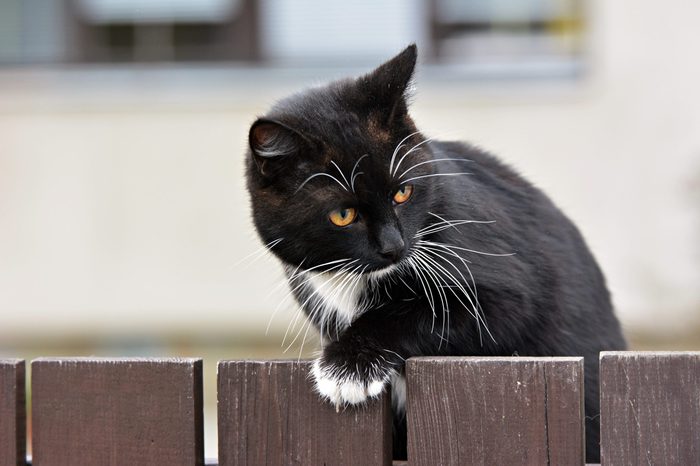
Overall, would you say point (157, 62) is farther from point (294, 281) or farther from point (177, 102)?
point (294, 281)

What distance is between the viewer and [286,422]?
1.70m

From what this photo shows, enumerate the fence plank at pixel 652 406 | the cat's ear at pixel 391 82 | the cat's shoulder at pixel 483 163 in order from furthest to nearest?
the cat's shoulder at pixel 483 163, the cat's ear at pixel 391 82, the fence plank at pixel 652 406

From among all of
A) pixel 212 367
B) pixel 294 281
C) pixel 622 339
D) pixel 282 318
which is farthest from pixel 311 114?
pixel 212 367

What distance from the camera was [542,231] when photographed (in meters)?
2.52

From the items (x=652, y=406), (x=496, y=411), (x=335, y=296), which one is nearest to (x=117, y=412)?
(x=496, y=411)

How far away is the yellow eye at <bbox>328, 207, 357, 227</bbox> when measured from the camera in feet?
7.09

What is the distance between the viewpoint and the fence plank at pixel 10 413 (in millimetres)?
1758

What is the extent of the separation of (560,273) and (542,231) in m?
0.12

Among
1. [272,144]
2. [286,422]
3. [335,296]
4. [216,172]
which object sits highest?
[216,172]

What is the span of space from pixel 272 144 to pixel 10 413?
759mm

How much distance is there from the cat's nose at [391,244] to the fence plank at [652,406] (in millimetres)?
615

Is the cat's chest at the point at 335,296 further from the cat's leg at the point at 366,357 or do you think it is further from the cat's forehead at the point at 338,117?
the cat's forehead at the point at 338,117

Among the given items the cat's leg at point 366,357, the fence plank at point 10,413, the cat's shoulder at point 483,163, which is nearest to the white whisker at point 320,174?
the cat's leg at point 366,357

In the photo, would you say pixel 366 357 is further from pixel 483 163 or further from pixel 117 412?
pixel 483 163
